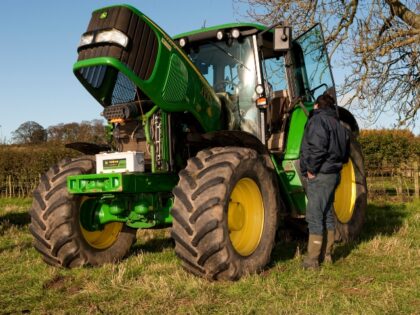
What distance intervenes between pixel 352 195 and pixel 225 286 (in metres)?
3.07

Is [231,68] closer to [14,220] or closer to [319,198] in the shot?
[319,198]

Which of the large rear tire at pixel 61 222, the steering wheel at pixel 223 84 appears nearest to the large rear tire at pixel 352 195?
the steering wheel at pixel 223 84

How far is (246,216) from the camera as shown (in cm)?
480

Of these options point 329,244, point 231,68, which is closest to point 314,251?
point 329,244

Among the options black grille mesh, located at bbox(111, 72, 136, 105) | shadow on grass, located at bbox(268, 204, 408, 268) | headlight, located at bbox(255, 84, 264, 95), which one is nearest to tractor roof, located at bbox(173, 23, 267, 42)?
headlight, located at bbox(255, 84, 264, 95)

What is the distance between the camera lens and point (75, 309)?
12.1 ft

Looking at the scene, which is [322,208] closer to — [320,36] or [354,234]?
[354,234]

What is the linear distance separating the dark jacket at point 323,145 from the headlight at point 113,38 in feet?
6.57

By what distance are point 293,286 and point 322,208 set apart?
1.07 meters

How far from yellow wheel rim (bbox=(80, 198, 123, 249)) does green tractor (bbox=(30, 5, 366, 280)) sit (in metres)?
0.01

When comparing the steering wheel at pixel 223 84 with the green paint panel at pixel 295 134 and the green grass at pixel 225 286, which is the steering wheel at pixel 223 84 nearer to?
the green paint panel at pixel 295 134

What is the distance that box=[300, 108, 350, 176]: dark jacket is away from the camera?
4.81m

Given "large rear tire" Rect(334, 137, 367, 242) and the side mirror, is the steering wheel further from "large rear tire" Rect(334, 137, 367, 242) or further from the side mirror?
"large rear tire" Rect(334, 137, 367, 242)

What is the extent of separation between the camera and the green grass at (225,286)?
11.8 feet
